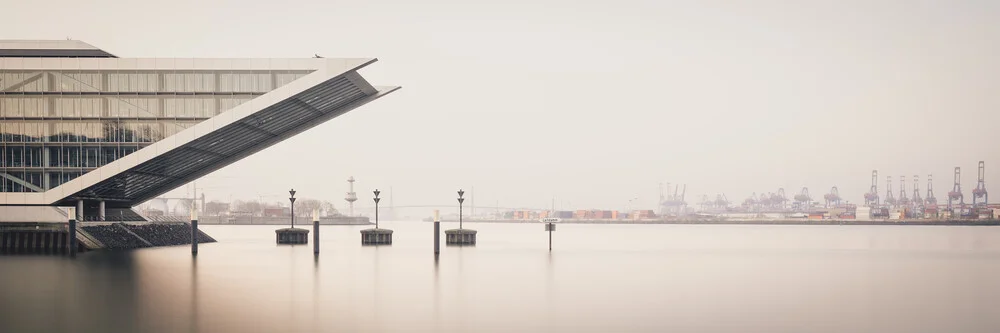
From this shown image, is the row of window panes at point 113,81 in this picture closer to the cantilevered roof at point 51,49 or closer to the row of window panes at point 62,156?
the cantilevered roof at point 51,49

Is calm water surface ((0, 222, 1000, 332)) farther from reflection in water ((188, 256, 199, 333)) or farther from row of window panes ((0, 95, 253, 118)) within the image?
row of window panes ((0, 95, 253, 118))

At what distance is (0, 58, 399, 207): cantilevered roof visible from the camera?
60.0 meters

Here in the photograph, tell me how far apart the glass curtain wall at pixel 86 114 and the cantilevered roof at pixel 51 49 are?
115 inches

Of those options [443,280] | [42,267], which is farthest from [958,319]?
[42,267]

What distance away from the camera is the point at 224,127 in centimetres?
6188

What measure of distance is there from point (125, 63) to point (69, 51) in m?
6.11

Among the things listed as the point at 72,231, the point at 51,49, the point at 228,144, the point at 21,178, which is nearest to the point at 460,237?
the point at 228,144

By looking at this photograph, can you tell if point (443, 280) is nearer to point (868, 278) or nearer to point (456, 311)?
point (456, 311)

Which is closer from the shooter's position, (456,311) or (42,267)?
(456,311)

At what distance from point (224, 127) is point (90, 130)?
10.1 m

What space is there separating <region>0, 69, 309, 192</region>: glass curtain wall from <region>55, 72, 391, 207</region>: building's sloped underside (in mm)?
1865

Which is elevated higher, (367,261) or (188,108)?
(188,108)

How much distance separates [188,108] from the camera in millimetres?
61875

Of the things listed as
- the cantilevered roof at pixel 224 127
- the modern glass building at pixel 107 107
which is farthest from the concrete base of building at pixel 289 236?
the modern glass building at pixel 107 107
